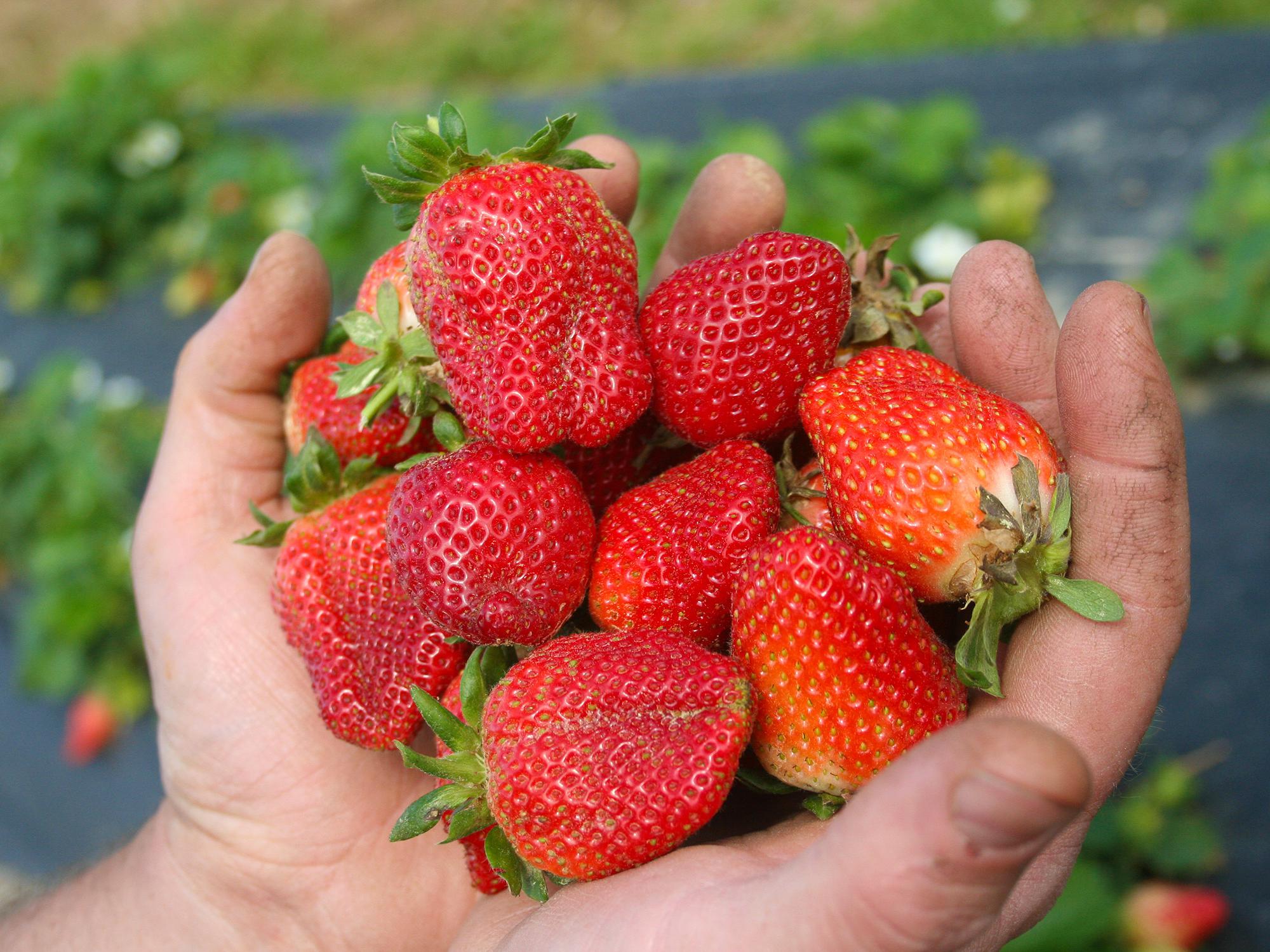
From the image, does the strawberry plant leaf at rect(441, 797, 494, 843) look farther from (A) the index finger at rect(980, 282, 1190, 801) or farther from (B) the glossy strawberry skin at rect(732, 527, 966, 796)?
(A) the index finger at rect(980, 282, 1190, 801)

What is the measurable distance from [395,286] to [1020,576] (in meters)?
1.12

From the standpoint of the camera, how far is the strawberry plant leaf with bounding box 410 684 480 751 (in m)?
1.46

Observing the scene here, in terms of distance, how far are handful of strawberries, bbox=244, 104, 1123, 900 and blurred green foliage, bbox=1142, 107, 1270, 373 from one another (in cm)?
206

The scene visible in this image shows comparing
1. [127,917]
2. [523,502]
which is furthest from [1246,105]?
[127,917]

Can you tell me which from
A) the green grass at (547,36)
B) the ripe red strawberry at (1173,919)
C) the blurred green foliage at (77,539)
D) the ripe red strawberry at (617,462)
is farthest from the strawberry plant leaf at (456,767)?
the green grass at (547,36)

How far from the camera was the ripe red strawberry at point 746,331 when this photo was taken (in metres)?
1.64

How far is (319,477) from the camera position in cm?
181

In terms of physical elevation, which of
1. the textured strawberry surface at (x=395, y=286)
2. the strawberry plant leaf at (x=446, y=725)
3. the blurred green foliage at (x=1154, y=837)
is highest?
the textured strawberry surface at (x=395, y=286)

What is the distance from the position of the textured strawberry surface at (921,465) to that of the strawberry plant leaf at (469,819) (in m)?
0.66

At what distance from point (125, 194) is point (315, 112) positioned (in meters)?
1.17

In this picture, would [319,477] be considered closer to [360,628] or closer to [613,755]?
Answer: [360,628]

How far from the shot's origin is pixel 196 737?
80.7 inches

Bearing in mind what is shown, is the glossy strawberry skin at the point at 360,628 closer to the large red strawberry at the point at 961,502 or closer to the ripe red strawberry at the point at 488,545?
the ripe red strawberry at the point at 488,545

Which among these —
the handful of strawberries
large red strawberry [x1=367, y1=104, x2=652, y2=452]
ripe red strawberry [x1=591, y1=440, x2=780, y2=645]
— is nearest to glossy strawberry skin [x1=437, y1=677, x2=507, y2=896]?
the handful of strawberries
